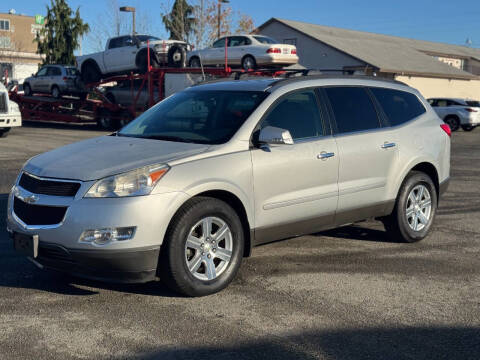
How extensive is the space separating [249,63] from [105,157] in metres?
16.8

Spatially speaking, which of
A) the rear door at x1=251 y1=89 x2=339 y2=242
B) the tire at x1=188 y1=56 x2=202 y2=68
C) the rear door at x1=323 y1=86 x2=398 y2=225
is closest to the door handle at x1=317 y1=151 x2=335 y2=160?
the rear door at x1=251 y1=89 x2=339 y2=242

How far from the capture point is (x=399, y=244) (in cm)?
668

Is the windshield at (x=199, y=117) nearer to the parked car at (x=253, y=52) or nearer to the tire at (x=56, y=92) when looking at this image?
the parked car at (x=253, y=52)

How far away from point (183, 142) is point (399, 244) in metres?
2.87

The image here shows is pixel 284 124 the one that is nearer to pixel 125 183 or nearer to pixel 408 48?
pixel 125 183

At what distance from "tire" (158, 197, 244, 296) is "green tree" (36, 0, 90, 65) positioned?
45849 mm

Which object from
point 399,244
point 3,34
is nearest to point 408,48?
point 399,244

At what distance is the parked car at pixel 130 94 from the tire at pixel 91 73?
604mm

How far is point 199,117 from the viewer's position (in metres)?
5.61

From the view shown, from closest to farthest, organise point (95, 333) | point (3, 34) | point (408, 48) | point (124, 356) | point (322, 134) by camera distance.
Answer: point (124, 356) → point (95, 333) → point (322, 134) → point (408, 48) → point (3, 34)

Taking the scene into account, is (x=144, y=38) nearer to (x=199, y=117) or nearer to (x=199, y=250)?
(x=199, y=117)

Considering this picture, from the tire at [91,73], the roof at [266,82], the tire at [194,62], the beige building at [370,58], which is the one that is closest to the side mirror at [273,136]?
the roof at [266,82]

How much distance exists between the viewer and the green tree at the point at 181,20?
47.5 metres

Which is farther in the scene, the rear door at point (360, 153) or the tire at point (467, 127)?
the tire at point (467, 127)
